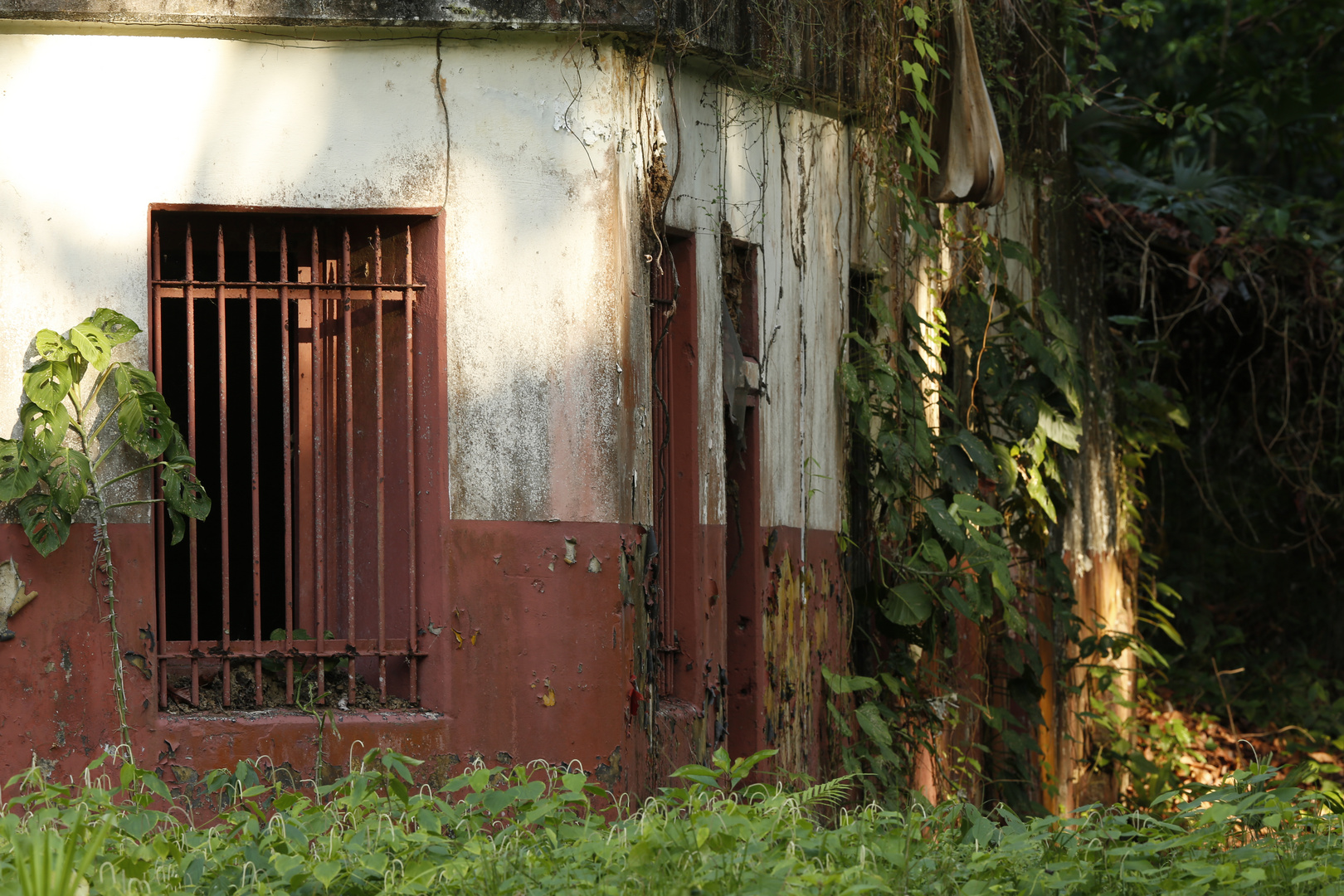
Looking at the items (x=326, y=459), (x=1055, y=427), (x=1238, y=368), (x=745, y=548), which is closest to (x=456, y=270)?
(x=326, y=459)

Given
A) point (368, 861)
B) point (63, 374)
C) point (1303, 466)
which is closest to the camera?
point (368, 861)

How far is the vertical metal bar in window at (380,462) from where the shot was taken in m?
5.07

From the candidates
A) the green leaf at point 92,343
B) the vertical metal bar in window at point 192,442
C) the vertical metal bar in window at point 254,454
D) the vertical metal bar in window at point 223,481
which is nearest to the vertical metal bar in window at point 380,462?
the vertical metal bar in window at point 254,454

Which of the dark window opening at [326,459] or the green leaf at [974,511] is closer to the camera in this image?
the dark window opening at [326,459]

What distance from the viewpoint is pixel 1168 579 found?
11.7 meters

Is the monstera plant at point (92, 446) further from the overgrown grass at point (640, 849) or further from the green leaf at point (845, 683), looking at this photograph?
the green leaf at point (845, 683)

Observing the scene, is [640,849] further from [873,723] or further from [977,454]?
[977,454]

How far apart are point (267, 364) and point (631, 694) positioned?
2.84 metres

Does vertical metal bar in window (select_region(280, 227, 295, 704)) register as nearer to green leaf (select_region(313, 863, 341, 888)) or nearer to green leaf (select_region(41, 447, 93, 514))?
green leaf (select_region(41, 447, 93, 514))

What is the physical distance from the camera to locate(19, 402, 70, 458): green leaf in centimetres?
471

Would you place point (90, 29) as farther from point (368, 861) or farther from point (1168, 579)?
point (1168, 579)

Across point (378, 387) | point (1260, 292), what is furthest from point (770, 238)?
point (1260, 292)

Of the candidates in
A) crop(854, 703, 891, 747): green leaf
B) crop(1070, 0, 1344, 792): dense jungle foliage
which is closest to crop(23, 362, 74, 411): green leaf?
crop(854, 703, 891, 747): green leaf

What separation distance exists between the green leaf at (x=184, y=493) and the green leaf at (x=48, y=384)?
1.33ft
